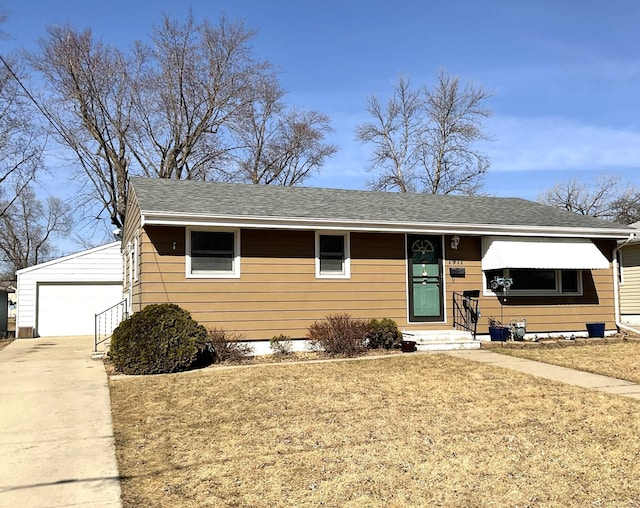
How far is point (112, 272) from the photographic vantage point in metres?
19.8

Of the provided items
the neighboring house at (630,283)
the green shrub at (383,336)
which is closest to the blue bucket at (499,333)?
the green shrub at (383,336)

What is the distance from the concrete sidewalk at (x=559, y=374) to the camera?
741 cm

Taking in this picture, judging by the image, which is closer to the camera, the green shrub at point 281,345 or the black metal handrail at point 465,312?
the green shrub at point 281,345

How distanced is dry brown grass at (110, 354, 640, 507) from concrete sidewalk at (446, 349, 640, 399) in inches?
17.2

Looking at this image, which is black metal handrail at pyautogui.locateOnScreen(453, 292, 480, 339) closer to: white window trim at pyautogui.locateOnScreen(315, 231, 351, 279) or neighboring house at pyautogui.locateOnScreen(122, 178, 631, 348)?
neighboring house at pyautogui.locateOnScreen(122, 178, 631, 348)

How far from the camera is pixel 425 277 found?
497 inches

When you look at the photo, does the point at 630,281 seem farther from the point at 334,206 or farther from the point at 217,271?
the point at 217,271

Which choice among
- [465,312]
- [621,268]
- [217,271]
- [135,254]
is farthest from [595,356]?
[621,268]

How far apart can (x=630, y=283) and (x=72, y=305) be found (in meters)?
19.2

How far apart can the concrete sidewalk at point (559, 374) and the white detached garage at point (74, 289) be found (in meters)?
13.4

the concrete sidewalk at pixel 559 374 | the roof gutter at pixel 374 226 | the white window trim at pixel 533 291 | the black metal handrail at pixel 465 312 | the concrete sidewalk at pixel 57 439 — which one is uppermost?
the roof gutter at pixel 374 226

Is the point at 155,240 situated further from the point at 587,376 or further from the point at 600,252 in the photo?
the point at 600,252

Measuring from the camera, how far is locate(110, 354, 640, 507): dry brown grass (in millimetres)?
4145

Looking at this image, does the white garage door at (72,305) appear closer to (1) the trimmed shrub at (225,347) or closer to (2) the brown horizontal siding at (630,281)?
(1) the trimmed shrub at (225,347)
